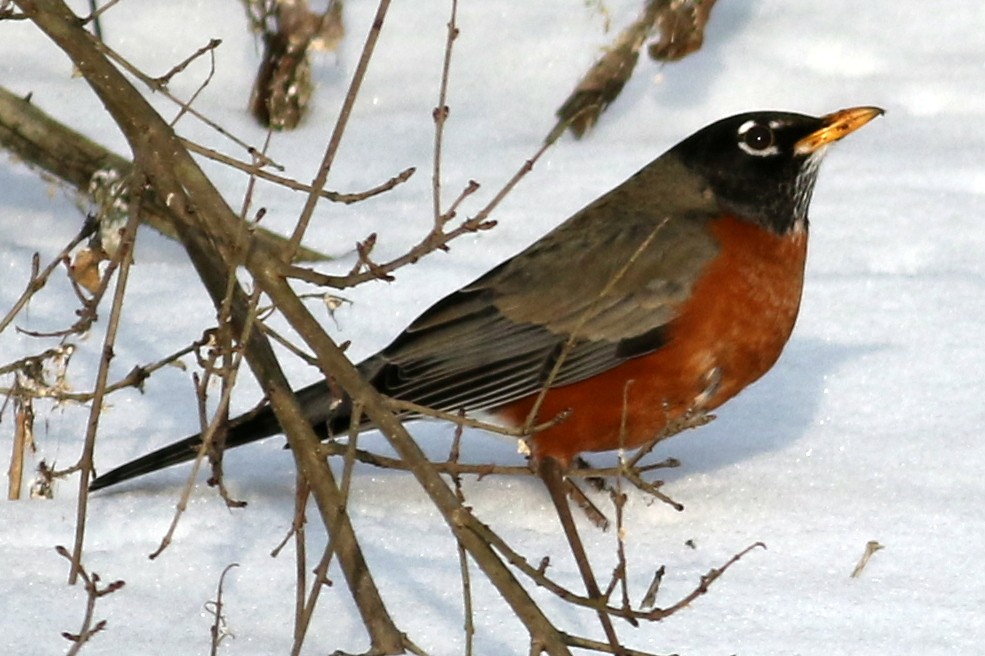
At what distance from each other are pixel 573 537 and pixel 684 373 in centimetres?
103

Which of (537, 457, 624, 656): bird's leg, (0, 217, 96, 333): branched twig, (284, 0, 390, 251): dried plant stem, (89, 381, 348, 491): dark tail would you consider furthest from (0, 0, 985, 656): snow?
(284, 0, 390, 251): dried plant stem

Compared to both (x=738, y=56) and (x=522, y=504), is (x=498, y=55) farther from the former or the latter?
(x=522, y=504)

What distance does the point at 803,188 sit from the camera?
4691 millimetres

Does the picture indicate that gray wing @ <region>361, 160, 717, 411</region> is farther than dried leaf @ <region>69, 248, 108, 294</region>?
No

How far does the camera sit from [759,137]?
4719 millimetres

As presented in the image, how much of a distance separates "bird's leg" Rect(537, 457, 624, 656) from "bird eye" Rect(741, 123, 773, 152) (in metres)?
1.08

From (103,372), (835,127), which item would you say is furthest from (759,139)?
(103,372)

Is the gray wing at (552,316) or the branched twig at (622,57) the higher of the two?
the branched twig at (622,57)

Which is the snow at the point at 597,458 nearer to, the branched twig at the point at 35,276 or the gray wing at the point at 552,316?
the gray wing at the point at 552,316

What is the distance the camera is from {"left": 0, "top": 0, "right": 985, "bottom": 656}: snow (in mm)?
3623

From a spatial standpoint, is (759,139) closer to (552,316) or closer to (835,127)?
(835,127)

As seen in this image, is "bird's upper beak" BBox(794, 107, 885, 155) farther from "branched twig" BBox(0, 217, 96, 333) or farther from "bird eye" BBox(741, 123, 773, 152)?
"branched twig" BBox(0, 217, 96, 333)

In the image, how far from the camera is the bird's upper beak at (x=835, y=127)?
179 inches

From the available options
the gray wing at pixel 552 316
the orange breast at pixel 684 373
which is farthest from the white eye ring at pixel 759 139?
the orange breast at pixel 684 373
